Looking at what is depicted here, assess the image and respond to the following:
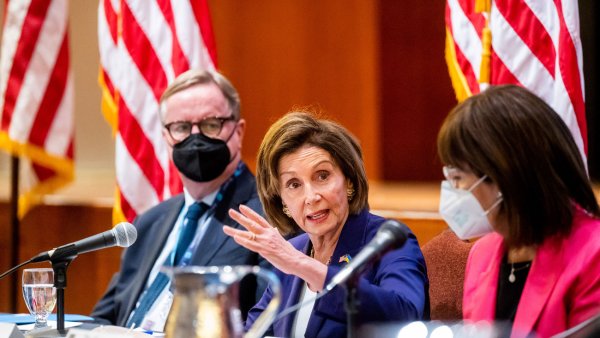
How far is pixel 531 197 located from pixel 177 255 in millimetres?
1913

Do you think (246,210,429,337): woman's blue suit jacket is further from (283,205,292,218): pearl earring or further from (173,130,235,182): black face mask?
(173,130,235,182): black face mask

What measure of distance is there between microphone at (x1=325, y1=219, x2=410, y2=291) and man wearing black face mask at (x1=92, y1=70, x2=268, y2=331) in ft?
5.28

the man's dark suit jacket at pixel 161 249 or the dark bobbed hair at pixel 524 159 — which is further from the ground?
the dark bobbed hair at pixel 524 159

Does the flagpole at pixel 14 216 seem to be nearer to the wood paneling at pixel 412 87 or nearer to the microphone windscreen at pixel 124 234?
the wood paneling at pixel 412 87

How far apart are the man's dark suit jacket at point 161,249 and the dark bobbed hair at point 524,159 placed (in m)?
1.37

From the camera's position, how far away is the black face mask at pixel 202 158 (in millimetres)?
3764

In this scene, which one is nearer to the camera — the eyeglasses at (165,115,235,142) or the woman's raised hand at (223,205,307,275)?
the woman's raised hand at (223,205,307,275)

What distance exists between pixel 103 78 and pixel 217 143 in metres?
1.43

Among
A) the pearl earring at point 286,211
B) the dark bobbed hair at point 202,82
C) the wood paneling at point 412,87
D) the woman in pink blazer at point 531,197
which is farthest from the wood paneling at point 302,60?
the woman in pink blazer at point 531,197

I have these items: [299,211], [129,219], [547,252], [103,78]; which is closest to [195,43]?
[103,78]

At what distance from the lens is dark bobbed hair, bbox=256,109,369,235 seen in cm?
294

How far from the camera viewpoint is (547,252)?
2.32 meters

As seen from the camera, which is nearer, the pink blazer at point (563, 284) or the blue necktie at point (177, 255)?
the pink blazer at point (563, 284)

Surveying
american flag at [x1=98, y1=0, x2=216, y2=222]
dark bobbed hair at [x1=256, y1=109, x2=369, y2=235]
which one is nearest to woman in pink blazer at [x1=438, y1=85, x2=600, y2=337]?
dark bobbed hair at [x1=256, y1=109, x2=369, y2=235]
